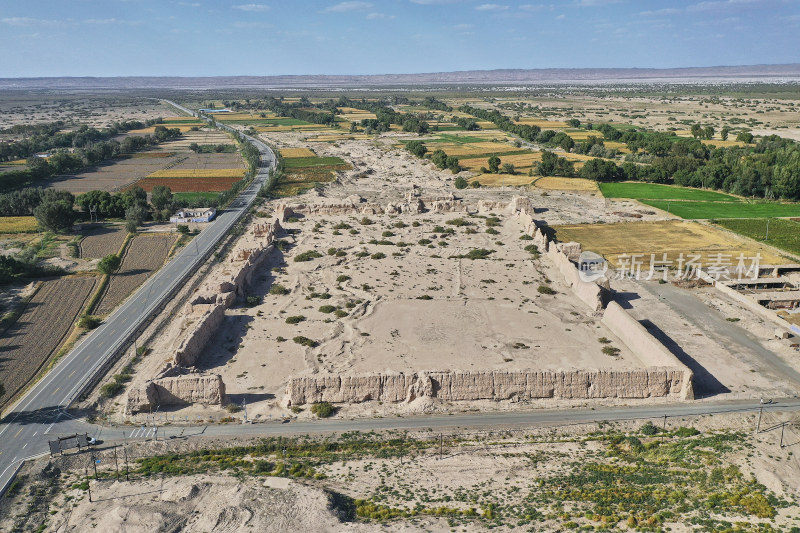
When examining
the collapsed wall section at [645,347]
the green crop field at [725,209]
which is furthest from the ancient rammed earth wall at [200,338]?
the green crop field at [725,209]

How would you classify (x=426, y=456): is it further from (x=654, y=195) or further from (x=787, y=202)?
(x=787, y=202)

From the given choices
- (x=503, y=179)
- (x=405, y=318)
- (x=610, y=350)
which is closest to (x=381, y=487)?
(x=405, y=318)

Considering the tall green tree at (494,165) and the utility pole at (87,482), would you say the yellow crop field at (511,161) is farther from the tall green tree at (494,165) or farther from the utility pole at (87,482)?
the utility pole at (87,482)

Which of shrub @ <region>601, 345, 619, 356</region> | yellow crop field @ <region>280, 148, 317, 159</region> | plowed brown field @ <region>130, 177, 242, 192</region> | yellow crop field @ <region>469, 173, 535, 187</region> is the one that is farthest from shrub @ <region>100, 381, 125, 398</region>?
yellow crop field @ <region>280, 148, 317, 159</region>

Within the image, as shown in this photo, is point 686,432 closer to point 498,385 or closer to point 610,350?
point 610,350

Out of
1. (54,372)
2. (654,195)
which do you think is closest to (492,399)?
(54,372)
